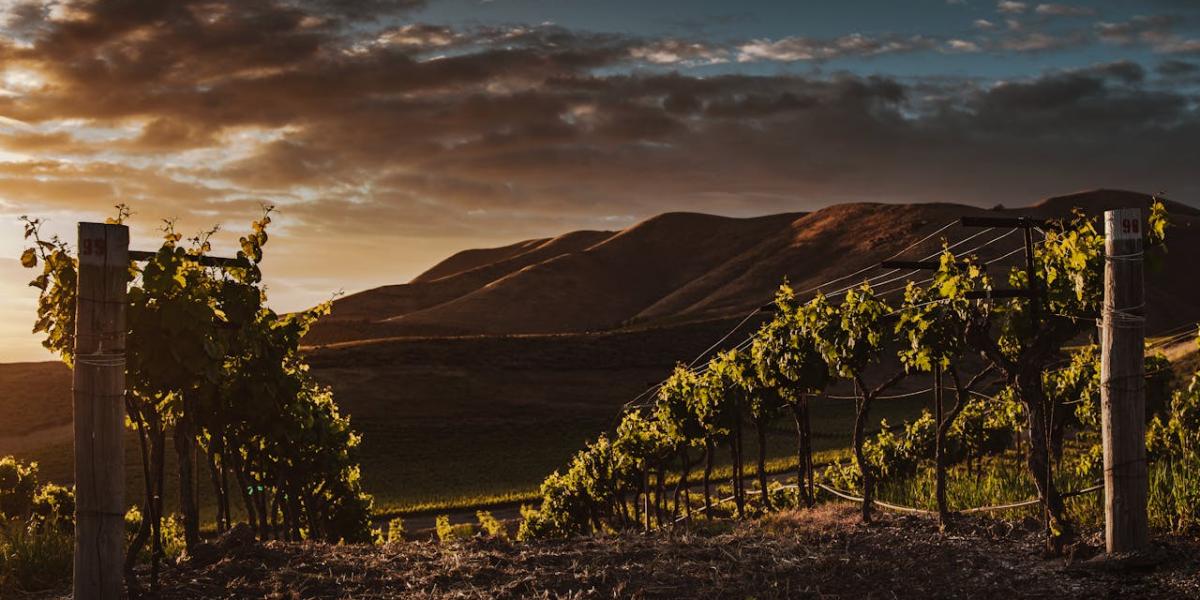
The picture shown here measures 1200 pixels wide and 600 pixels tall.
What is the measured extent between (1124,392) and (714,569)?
400cm

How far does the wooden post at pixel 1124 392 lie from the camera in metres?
8.64

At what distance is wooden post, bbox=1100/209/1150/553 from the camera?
864 cm

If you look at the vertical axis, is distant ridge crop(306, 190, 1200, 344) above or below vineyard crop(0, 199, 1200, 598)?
above

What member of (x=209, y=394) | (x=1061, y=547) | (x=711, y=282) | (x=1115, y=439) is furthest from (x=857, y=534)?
(x=711, y=282)

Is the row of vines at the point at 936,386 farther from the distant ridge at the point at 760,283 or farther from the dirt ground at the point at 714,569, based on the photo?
the distant ridge at the point at 760,283

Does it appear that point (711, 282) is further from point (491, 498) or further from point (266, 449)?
point (266, 449)

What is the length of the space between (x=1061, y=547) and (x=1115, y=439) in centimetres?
117

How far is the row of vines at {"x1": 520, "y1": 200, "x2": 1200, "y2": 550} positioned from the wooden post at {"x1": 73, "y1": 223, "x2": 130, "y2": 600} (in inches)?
314

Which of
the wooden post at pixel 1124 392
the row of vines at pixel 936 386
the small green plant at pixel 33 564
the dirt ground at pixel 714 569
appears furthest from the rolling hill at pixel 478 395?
the small green plant at pixel 33 564

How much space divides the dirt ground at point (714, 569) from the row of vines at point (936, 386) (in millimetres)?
824

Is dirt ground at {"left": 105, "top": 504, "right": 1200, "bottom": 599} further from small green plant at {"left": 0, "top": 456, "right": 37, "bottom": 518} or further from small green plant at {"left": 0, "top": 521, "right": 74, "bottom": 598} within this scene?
small green plant at {"left": 0, "top": 456, "right": 37, "bottom": 518}

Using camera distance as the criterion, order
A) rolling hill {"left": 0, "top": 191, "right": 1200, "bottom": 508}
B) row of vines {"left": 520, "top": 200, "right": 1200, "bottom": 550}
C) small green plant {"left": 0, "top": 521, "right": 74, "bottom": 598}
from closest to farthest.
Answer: small green plant {"left": 0, "top": 521, "right": 74, "bottom": 598}, row of vines {"left": 520, "top": 200, "right": 1200, "bottom": 550}, rolling hill {"left": 0, "top": 191, "right": 1200, "bottom": 508}

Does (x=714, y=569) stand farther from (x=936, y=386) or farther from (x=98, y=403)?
(x=98, y=403)

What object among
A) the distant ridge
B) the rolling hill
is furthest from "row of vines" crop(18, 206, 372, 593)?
the distant ridge
